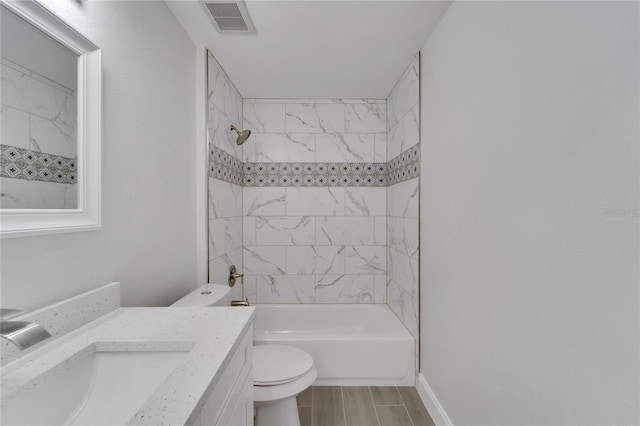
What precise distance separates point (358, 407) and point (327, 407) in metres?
0.20

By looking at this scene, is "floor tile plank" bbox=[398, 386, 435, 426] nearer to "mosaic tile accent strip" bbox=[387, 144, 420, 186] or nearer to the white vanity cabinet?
the white vanity cabinet

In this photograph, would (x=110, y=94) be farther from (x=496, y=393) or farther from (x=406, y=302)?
(x=406, y=302)

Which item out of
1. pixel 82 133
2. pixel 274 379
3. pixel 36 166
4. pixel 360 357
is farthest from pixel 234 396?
pixel 360 357

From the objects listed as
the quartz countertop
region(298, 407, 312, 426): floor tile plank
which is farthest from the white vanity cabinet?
region(298, 407, 312, 426): floor tile plank

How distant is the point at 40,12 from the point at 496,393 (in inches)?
79.2

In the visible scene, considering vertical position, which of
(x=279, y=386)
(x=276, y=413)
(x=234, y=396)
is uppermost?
(x=234, y=396)

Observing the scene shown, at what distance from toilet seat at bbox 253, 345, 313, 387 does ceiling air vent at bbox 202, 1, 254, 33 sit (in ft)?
6.28

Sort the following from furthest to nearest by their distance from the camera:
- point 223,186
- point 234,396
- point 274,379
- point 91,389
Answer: point 223,186
point 274,379
point 234,396
point 91,389

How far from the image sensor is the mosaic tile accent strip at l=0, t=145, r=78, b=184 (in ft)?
2.49

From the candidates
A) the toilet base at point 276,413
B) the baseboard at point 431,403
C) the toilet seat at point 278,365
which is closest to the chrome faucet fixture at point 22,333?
the toilet seat at point 278,365

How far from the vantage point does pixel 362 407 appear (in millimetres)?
1883

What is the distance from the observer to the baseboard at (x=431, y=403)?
5.26 feet

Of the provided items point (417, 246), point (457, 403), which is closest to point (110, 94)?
point (417, 246)

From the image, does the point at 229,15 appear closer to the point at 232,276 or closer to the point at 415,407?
the point at 232,276
